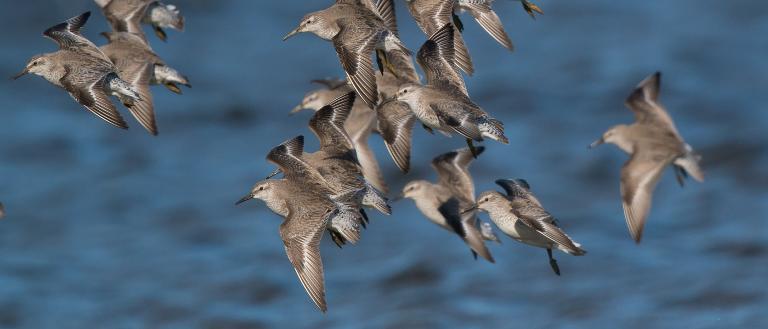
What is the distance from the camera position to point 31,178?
1761 cm

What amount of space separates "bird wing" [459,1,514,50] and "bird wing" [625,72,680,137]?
90 centimetres

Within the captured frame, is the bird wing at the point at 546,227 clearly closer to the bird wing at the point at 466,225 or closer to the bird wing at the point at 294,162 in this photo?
the bird wing at the point at 466,225

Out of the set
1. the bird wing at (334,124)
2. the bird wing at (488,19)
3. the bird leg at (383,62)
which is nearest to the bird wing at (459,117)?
the bird leg at (383,62)

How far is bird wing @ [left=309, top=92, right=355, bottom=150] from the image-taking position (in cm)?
927

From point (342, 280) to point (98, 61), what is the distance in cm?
593

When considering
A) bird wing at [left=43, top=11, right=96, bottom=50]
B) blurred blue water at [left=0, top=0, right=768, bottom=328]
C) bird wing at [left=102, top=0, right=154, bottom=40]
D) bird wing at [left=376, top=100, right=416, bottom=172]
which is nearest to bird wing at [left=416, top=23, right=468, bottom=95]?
bird wing at [left=376, top=100, right=416, bottom=172]

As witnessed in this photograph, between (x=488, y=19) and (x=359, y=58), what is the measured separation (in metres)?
1.86

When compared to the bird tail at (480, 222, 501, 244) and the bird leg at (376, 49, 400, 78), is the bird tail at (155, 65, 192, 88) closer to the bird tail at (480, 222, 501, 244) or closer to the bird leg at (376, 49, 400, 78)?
the bird leg at (376, 49, 400, 78)

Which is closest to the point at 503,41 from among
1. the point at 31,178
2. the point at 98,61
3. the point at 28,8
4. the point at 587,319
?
the point at 98,61

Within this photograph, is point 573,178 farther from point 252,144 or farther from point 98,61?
point 98,61

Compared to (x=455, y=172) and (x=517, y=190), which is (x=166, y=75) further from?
(x=517, y=190)

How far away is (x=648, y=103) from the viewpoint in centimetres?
964

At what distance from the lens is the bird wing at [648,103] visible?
31.4ft

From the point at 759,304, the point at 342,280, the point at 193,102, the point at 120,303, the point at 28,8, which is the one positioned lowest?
the point at 759,304
